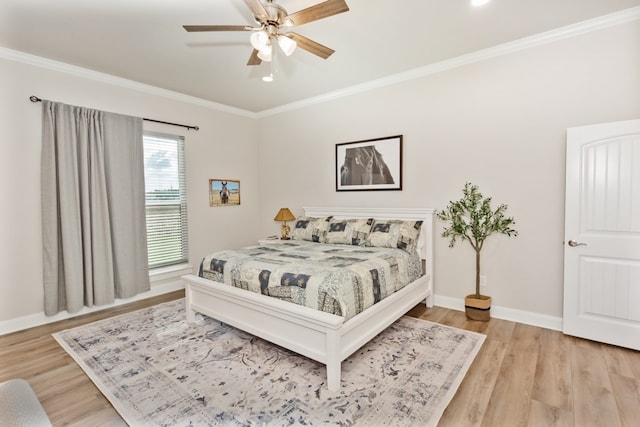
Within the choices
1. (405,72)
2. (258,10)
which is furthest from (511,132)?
(258,10)

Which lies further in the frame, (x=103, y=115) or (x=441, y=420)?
(x=103, y=115)

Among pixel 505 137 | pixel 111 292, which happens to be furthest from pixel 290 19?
pixel 111 292

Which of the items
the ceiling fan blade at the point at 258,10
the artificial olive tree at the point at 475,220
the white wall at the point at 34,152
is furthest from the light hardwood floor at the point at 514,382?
the ceiling fan blade at the point at 258,10

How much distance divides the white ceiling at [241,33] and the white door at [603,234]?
1.13m

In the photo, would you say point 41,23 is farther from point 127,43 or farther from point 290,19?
point 290,19

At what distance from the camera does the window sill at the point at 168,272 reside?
419 cm

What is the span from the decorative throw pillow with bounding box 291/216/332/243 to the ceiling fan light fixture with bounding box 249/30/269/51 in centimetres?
241

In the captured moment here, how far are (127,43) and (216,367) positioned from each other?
299cm

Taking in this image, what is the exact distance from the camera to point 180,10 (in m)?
2.45

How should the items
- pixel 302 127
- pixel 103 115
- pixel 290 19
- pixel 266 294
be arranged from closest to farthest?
pixel 290 19, pixel 266 294, pixel 103 115, pixel 302 127

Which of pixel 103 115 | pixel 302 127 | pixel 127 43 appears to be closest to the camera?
pixel 127 43

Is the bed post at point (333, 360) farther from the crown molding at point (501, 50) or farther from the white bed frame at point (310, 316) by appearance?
the crown molding at point (501, 50)

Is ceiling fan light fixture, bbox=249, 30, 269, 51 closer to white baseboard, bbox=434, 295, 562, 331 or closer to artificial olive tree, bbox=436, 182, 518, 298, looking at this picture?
artificial olive tree, bbox=436, 182, 518, 298

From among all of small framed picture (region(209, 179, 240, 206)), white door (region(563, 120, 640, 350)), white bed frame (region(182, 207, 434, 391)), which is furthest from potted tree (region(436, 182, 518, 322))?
small framed picture (region(209, 179, 240, 206))
